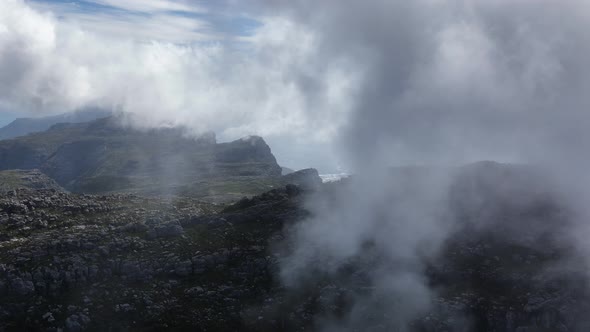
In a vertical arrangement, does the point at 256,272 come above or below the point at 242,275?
above

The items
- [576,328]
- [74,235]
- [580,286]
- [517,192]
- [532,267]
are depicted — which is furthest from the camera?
[517,192]

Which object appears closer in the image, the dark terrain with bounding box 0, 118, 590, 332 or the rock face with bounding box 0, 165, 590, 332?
the rock face with bounding box 0, 165, 590, 332

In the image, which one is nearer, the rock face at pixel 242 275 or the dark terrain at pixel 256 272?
the rock face at pixel 242 275

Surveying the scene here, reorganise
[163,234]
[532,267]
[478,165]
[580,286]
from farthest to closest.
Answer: [478,165] → [163,234] → [532,267] → [580,286]

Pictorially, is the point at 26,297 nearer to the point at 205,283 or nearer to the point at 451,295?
the point at 205,283

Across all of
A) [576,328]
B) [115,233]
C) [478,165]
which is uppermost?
[478,165]

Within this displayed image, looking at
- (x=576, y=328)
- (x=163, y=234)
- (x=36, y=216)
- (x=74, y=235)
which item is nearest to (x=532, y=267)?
(x=576, y=328)

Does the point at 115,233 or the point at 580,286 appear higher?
the point at 115,233

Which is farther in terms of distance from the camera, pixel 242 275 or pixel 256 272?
pixel 256 272
